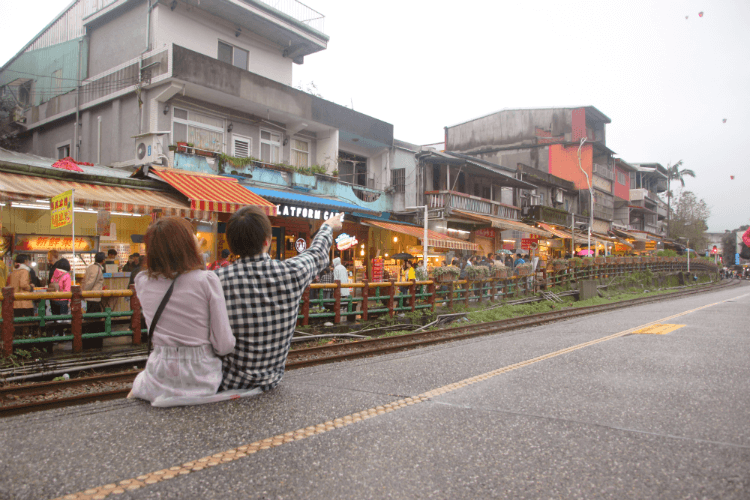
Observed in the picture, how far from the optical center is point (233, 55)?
55.0 feet

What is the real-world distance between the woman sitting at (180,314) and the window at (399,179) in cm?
1867

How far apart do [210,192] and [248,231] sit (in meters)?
9.64

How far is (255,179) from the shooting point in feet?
50.3

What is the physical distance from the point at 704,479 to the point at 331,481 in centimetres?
159

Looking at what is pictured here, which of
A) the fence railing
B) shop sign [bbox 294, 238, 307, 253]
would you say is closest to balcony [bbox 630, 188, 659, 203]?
the fence railing

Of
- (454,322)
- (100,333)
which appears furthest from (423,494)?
(454,322)

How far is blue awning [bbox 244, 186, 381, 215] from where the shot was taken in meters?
14.5

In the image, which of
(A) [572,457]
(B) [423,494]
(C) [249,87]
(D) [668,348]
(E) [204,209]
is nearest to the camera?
(B) [423,494]

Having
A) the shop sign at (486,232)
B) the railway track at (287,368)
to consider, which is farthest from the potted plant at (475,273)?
the shop sign at (486,232)

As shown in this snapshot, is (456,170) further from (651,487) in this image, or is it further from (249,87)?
(651,487)

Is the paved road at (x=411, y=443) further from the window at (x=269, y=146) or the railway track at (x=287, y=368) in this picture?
the window at (x=269, y=146)

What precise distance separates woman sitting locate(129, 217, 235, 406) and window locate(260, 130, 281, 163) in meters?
14.3

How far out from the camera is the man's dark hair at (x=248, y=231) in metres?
3.10

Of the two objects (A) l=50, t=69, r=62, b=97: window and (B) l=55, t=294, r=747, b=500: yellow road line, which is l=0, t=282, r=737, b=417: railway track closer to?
(B) l=55, t=294, r=747, b=500: yellow road line
